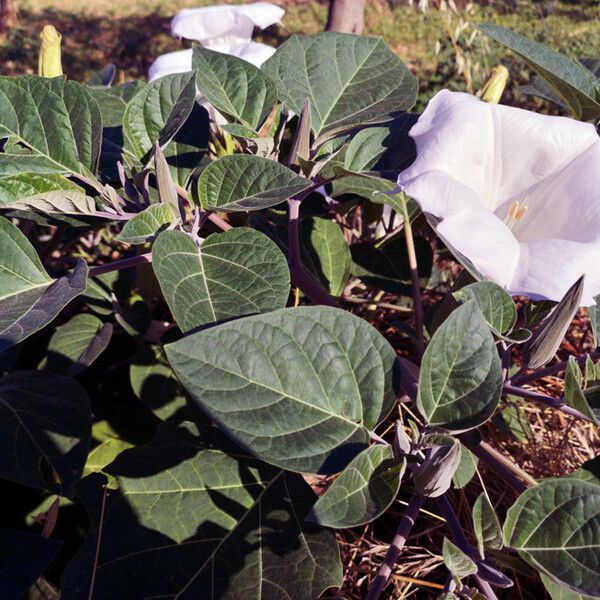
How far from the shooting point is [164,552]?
81 cm

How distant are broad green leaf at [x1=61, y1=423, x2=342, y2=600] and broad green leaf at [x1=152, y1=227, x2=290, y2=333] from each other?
239 millimetres

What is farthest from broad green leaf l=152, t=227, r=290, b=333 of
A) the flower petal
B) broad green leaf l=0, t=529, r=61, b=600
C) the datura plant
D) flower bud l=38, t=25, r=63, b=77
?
the flower petal

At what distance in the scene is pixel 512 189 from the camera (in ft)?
3.19

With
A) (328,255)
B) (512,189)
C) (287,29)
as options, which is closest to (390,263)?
(328,255)

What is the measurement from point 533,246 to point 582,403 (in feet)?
0.62

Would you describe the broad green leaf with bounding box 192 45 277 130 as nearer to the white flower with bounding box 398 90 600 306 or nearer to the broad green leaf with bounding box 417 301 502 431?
the white flower with bounding box 398 90 600 306

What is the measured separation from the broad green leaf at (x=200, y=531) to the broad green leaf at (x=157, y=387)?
238 mm

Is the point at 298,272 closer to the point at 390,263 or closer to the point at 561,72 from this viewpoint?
the point at 390,263

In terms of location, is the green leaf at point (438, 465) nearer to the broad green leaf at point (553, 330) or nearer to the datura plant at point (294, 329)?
the datura plant at point (294, 329)

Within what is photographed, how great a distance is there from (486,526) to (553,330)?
0.71 ft

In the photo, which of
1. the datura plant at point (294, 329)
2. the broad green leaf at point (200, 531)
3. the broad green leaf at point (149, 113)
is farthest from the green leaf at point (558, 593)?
the broad green leaf at point (149, 113)

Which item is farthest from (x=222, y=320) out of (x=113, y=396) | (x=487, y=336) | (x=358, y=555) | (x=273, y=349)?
(x=113, y=396)

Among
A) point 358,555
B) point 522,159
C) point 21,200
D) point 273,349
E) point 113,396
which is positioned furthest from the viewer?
point 113,396

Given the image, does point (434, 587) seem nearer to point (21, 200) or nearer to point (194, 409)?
point (194, 409)
